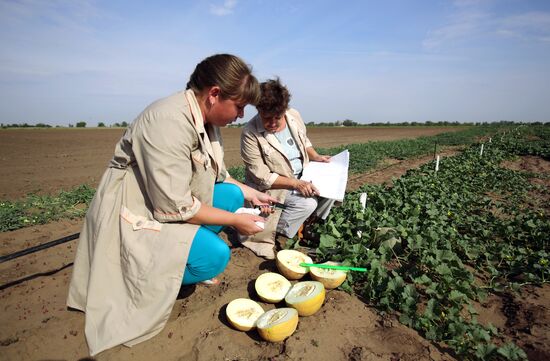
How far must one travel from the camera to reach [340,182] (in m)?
3.44

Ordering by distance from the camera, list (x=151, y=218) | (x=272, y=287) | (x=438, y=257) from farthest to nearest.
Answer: (x=438, y=257) → (x=272, y=287) → (x=151, y=218)

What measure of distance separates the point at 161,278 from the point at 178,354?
496 millimetres

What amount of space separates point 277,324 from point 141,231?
1050 mm

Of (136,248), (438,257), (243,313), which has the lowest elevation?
(243,313)

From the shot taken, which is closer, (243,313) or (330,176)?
(243,313)

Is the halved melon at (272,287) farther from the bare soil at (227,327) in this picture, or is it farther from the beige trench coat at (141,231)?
the beige trench coat at (141,231)

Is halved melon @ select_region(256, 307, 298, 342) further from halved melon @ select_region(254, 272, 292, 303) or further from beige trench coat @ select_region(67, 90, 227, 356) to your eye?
beige trench coat @ select_region(67, 90, 227, 356)

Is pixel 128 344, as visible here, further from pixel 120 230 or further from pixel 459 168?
pixel 459 168

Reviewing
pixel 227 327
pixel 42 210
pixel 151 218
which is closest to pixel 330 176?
pixel 227 327

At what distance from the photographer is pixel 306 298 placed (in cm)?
233

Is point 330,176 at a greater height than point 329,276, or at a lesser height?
greater

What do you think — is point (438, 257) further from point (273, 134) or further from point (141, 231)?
point (141, 231)

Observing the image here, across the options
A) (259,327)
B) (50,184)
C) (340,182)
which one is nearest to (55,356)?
(259,327)

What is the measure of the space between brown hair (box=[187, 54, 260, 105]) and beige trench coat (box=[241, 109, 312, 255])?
1.17 m
